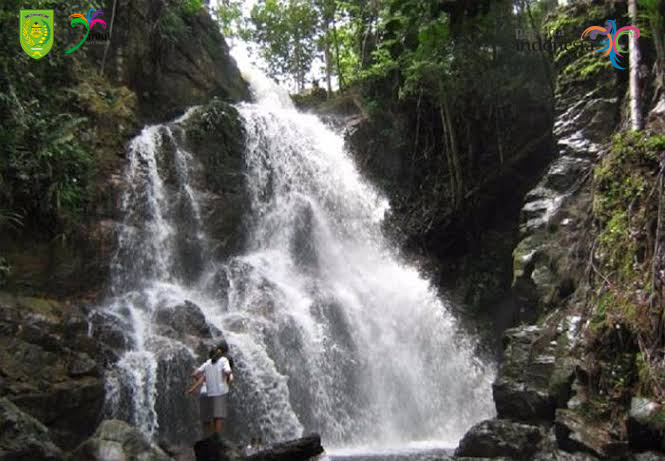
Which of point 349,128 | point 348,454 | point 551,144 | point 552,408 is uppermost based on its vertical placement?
point 349,128

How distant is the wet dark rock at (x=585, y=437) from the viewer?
646 centimetres

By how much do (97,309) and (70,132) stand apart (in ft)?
12.0

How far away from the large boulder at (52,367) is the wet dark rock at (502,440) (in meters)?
5.47

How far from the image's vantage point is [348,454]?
9.56 metres

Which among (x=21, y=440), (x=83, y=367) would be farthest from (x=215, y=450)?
(x=83, y=367)

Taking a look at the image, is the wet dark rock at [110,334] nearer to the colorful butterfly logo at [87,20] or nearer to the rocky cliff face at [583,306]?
the rocky cliff face at [583,306]

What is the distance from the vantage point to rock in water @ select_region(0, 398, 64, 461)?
552 centimetres

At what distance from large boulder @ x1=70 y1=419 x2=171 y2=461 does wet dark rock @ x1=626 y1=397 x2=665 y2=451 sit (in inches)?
201

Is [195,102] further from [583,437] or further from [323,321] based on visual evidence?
[583,437]

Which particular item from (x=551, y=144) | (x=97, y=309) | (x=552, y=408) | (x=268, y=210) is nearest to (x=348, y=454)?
(x=552, y=408)

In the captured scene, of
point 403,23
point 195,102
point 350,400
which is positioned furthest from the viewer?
point 195,102

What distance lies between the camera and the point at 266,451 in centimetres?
611

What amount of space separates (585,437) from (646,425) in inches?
37.9

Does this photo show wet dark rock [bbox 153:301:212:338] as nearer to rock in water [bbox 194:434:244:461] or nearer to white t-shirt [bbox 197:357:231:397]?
white t-shirt [bbox 197:357:231:397]
